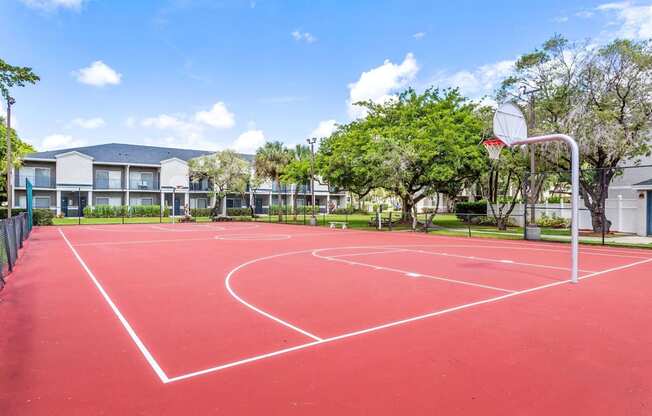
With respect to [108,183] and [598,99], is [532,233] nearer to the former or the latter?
[598,99]

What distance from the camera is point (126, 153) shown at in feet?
168

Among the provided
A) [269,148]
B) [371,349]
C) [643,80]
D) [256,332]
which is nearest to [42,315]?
[256,332]

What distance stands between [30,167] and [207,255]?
131ft

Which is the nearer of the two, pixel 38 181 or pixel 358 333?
pixel 358 333

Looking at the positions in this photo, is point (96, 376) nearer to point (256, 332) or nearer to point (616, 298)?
point (256, 332)

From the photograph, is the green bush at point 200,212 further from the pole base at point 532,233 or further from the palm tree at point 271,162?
the pole base at point 532,233

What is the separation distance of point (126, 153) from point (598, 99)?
4796cm

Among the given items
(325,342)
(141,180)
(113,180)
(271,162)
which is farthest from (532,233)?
(113,180)

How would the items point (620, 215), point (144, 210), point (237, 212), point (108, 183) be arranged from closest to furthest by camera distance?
1. point (620, 215)
2. point (144, 210)
3. point (108, 183)
4. point (237, 212)

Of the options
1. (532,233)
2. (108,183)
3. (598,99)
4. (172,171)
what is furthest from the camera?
(172,171)

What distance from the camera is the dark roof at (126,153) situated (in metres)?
47.9

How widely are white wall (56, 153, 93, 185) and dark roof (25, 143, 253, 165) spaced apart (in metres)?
1.29

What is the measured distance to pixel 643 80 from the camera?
69.2 ft

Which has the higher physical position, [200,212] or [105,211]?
[105,211]
